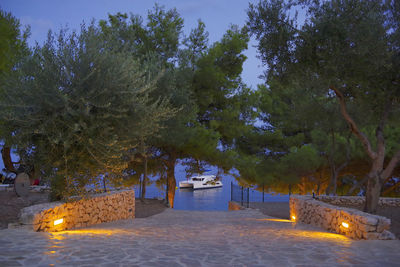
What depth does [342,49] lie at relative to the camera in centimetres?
910

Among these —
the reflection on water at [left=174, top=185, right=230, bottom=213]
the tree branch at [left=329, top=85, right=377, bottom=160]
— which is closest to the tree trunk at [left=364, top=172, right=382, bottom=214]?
the tree branch at [left=329, top=85, right=377, bottom=160]

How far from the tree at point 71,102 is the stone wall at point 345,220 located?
5397 mm

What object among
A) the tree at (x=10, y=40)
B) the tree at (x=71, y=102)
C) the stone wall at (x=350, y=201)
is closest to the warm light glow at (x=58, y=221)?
the tree at (x=71, y=102)

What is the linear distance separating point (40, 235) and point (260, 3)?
315 inches

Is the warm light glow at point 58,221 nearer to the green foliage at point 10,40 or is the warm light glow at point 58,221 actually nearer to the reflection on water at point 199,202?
the green foliage at point 10,40

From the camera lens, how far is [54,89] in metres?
7.66

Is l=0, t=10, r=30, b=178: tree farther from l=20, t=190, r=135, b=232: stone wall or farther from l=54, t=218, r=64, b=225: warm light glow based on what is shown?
l=54, t=218, r=64, b=225: warm light glow

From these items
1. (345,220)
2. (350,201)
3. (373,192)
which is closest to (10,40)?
(345,220)

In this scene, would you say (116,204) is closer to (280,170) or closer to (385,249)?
(385,249)

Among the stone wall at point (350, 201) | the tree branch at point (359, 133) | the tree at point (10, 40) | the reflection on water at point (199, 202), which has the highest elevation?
the tree at point (10, 40)

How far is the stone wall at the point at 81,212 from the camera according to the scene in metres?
7.22

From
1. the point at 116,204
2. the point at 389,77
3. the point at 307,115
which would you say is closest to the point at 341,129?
the point at 307,115

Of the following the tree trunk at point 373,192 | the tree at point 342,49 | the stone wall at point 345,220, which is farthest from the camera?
the tree trunk at point 373,192

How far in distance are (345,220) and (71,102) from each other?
674cm
